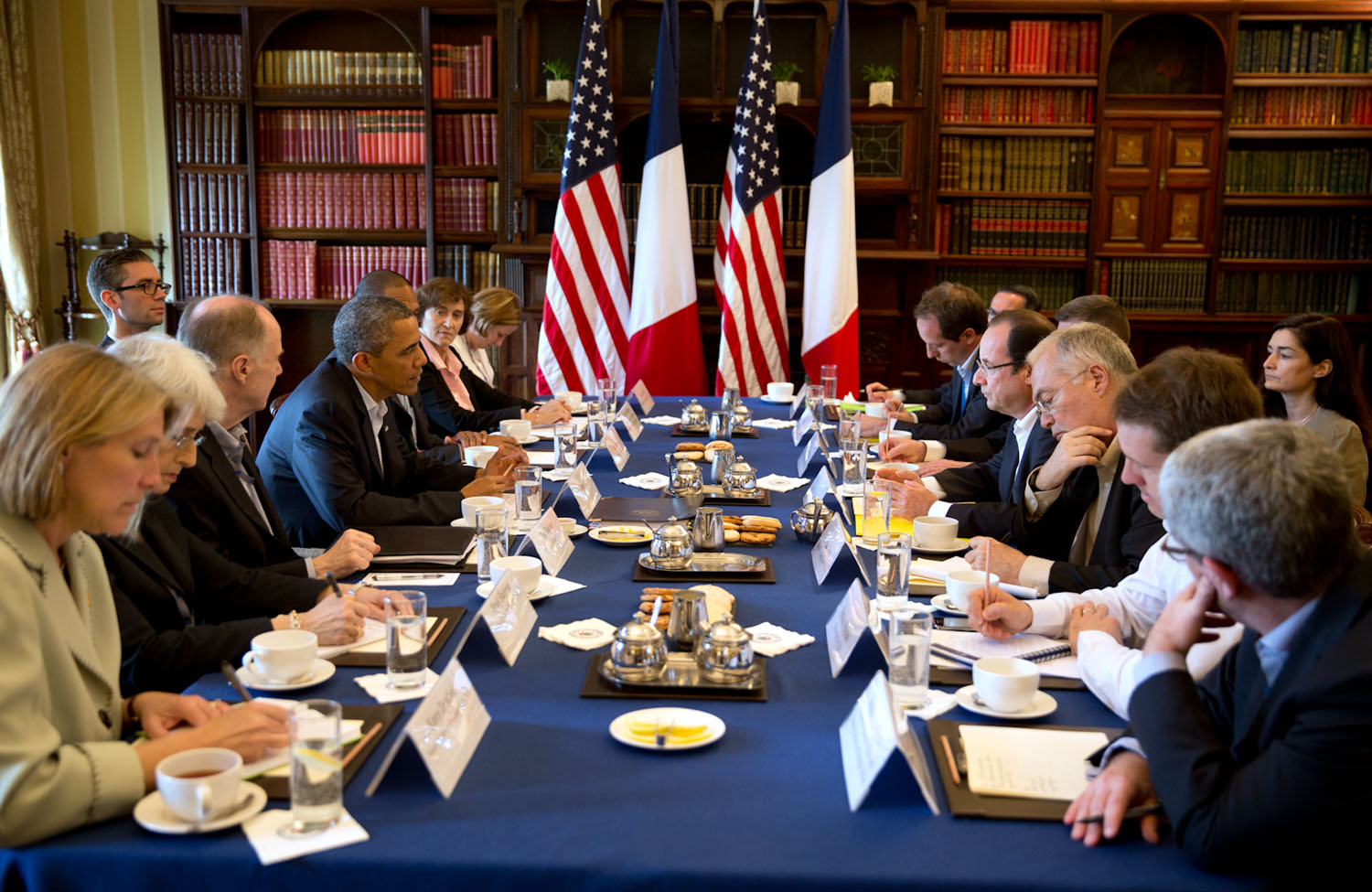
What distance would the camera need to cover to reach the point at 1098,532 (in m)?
2.64

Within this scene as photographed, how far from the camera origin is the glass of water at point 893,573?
2.12 m

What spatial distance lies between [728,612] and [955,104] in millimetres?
5874

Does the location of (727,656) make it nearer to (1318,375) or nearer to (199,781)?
(199,781)

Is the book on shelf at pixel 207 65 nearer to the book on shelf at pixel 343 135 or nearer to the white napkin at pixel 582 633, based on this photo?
the book on shelf at pixel 343 135

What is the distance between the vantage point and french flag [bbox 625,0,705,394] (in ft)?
21.7

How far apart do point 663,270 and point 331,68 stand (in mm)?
2544

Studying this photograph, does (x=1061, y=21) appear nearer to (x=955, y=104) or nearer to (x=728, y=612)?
(x=955, y=104)

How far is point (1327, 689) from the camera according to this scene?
1.19m

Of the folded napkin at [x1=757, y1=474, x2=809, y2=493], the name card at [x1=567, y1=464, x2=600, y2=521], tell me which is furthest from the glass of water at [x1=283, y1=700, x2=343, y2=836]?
the folded napkin at [x1=757, y1=474, x2=809, y2=493]

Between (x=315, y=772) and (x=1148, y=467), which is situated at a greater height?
(x=1148, y=467)

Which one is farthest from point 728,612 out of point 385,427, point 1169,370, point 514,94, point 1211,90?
point 1211,90

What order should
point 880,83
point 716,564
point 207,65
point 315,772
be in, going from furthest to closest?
point 207,65
point 880,83
point 716,564
point 315,772

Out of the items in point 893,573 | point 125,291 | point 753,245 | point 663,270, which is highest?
point 753,245

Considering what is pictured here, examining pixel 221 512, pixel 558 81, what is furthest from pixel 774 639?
pixel 558 81
